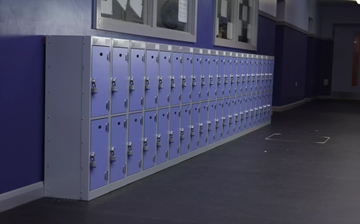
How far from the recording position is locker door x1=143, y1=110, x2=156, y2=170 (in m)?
5.48

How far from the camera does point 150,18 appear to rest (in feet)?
20.7

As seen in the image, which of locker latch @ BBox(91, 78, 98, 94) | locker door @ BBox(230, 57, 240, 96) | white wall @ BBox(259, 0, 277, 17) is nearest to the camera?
locker latch @ BBox(91, 78, 98, 94)

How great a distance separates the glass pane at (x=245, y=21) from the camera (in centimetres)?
1018

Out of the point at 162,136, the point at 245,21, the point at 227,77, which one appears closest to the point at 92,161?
the point at 162,136

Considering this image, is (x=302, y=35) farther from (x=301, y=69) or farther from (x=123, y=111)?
(x=123, y=111)

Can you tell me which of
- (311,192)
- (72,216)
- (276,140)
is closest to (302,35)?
(276,140)

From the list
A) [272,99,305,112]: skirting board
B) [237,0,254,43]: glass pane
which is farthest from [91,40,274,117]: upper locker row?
[272,99,305,112]: skirting board

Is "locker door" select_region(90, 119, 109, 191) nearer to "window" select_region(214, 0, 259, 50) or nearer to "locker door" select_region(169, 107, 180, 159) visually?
"locker door" select_region(169, 107, 180, 159)

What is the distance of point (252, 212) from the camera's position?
4293 millimetres

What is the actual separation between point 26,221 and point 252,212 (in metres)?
1.70

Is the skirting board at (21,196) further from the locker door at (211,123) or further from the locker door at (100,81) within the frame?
the locker door at (211,123)

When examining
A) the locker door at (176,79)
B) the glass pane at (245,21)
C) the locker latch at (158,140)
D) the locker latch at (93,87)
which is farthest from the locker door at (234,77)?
the locker latch at (93,87)

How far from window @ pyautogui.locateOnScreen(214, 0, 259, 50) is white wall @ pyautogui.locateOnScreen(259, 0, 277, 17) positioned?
0.58 metres

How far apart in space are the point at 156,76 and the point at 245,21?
532 cm
